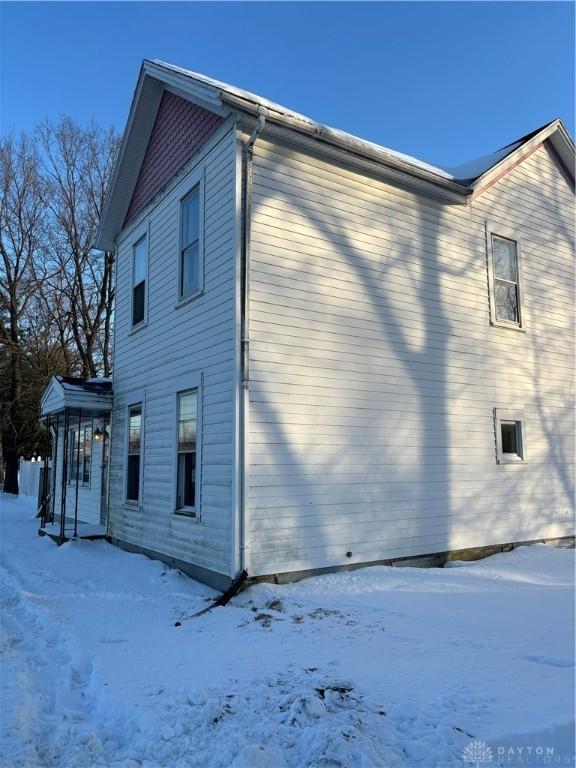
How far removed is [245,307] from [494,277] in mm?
5570

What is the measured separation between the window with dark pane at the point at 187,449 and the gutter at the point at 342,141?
3865 millimetres

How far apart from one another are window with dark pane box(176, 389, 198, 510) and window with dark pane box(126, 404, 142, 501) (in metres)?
1.99

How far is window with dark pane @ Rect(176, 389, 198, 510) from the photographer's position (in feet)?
28.8

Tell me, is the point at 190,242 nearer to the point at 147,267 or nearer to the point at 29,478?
the point at 147,267

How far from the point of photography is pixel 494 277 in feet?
35.8

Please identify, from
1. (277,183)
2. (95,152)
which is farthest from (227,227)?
(95,152)

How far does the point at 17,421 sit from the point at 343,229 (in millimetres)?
20892

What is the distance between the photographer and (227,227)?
7996mm

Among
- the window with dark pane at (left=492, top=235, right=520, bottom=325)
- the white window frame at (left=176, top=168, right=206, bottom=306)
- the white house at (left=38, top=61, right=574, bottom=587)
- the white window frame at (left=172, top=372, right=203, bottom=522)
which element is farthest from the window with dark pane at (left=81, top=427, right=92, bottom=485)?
the window with dark pane at (left=492, top=235, right=520, bottom=325)

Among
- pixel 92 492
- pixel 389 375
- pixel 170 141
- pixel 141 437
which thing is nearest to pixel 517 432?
pixel 389 375

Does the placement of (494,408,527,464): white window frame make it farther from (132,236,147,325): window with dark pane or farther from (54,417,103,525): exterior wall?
(54,417,103,525): exterior wall

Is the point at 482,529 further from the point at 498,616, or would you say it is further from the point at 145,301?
the point at 145,301

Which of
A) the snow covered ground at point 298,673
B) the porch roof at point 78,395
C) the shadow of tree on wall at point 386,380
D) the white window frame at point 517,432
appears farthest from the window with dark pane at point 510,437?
the porch roof at point 78,395

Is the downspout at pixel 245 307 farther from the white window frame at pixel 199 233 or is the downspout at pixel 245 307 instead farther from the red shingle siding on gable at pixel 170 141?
the white window frame at pixel 199 233
